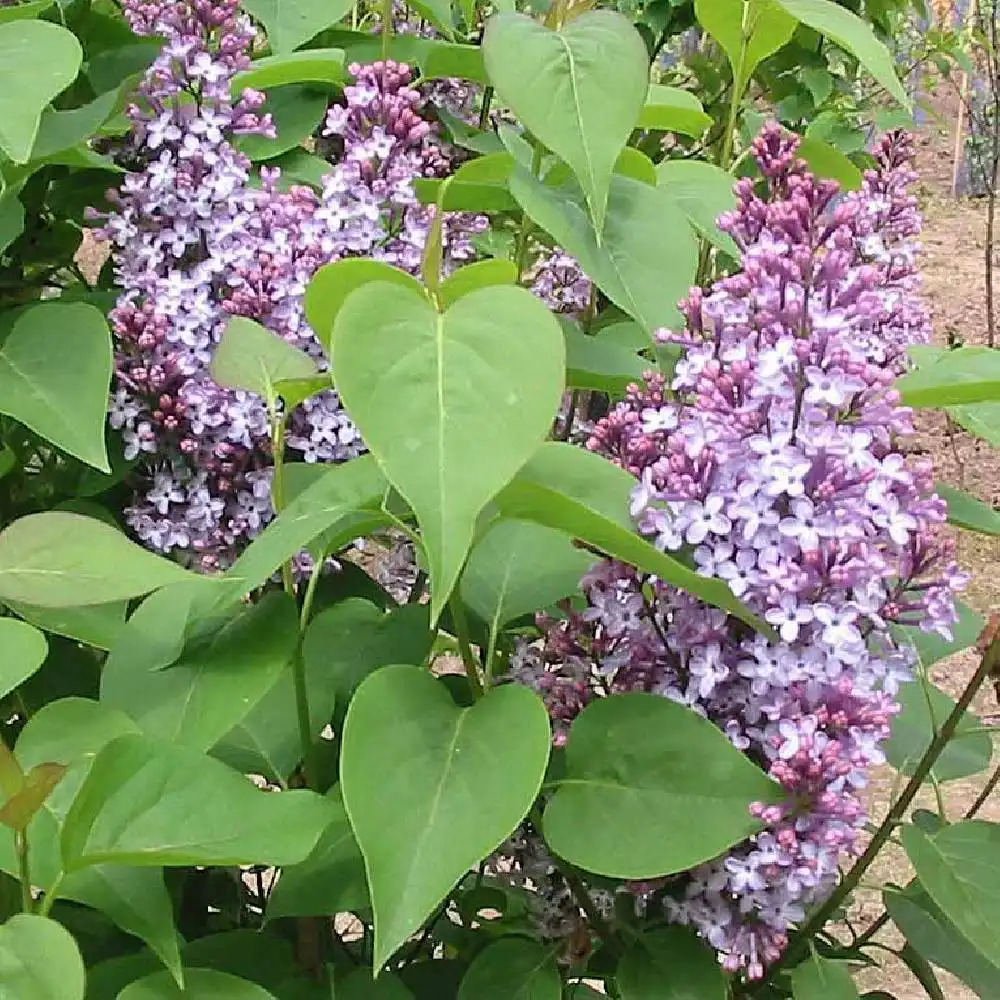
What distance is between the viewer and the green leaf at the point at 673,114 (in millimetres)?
902

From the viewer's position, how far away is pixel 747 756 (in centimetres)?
62

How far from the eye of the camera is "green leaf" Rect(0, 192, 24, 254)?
770mm

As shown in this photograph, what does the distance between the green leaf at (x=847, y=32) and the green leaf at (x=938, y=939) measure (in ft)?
1.42

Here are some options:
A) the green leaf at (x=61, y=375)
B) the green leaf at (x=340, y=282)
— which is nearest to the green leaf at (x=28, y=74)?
the green leaf at (x=61, y=375)

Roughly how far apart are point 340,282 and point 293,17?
1.29ft

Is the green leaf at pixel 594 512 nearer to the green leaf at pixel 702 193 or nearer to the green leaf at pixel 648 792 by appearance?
the green leaf at pixel 648 792

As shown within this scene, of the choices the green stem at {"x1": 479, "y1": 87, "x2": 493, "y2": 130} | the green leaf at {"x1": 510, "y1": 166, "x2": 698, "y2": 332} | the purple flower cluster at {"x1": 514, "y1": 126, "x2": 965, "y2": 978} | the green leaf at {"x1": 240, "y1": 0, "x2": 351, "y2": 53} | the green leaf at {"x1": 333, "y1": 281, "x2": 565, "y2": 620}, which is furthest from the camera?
the green stem at {"x1": 479, "y1": 87, "x2": 493, "y2": 130}

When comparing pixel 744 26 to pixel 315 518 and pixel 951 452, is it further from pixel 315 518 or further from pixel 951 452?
pixel 951 452

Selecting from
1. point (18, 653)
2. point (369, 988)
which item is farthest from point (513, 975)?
point (18, 653)

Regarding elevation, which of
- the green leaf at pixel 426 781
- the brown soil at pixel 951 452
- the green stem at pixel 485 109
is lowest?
the brown soil at pixel 951 452

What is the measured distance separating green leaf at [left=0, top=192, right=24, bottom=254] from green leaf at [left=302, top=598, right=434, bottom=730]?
263 millimetres

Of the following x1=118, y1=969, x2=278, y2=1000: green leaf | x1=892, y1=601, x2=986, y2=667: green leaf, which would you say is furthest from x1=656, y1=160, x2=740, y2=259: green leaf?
x1=118, y1=969, x2=278, y2=1000: green leaf

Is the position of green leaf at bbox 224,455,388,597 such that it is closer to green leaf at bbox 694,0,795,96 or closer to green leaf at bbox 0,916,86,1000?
green leaf at bbox 0,916,86,1000

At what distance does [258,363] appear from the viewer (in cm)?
67
